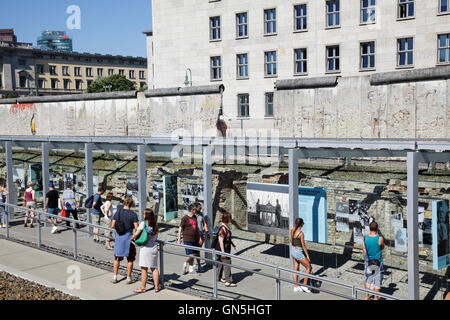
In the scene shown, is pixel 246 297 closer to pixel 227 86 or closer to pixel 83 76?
pixel 227 86

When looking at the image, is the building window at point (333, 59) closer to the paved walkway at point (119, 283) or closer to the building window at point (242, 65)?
the building window at point (242, 65)

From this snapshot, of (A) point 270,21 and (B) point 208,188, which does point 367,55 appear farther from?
(B) point 208,188

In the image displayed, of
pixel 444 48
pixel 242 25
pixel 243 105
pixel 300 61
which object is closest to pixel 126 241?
pixel 444 48

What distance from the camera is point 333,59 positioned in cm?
3738

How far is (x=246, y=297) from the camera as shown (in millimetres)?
8352

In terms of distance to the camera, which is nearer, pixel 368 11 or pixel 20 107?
pixel 20 107

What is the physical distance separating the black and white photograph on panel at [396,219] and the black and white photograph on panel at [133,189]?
6822 millimetres

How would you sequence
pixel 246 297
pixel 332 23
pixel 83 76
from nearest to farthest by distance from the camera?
pixel 246 297 < pixel 332 23 < pixel 83 76

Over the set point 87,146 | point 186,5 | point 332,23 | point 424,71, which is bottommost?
point 87,146

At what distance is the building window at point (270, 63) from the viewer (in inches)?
1591

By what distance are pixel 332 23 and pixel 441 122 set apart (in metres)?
27.5

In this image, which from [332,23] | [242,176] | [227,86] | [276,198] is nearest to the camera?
[276,198]

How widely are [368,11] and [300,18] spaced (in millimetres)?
5252
